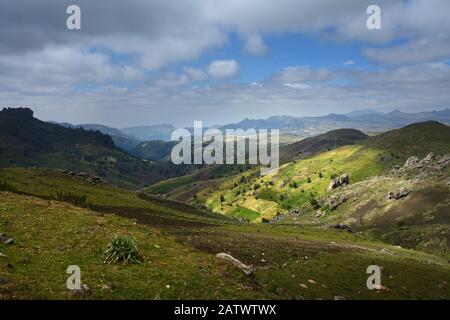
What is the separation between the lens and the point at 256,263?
148 feet

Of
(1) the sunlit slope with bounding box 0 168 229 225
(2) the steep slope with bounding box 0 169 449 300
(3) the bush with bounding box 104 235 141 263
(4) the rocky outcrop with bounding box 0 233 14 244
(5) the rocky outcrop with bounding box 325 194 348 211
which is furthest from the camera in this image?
(5) the rocky outcrop with bounding box 325 194 348 211

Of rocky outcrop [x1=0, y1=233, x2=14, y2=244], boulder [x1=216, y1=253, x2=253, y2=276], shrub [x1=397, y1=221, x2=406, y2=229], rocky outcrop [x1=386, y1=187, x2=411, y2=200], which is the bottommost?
shrub [x1=397, y1=221, x2=406, y2=229]

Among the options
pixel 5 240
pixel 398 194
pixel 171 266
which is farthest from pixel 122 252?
pixel 398 194

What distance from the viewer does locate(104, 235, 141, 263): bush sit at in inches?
1257

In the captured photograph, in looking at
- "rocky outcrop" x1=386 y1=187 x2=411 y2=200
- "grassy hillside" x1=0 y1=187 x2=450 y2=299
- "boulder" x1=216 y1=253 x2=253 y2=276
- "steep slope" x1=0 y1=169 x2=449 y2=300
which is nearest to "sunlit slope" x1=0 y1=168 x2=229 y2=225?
"steep slope" x1=0 y1=169 x2=449 y2=300

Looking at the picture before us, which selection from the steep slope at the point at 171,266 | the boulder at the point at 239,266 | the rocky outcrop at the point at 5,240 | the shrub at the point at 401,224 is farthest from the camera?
the shrub at the point at 401,224

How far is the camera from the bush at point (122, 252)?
3194cm

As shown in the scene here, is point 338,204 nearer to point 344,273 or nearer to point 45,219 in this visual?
point 344,273

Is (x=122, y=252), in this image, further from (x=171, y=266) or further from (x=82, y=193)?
(x=82, y=193)

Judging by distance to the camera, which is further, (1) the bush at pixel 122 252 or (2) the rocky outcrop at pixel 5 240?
(2) the rocky outcrop at pixel 5 240

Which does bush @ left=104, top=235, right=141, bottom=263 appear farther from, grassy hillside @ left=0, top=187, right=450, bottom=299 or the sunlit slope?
the sunlit slope

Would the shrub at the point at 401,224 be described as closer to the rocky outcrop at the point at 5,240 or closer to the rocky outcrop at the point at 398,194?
the rocky outcrop at the point at 398,194

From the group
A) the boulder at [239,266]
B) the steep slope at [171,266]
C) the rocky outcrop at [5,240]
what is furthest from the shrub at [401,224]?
the rocky outcrop at [5,240]
